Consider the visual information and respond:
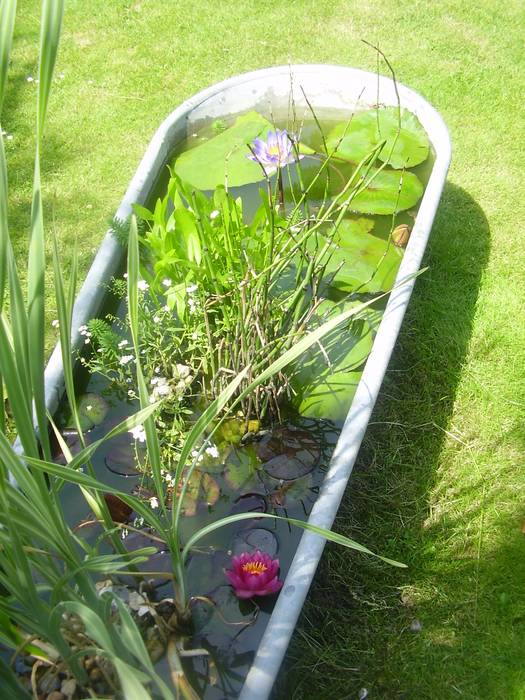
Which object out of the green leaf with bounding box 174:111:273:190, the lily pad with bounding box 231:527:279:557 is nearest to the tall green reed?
the lily pad with bounding box 231:527:279:557

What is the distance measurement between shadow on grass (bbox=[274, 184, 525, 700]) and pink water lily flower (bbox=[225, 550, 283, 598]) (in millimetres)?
201

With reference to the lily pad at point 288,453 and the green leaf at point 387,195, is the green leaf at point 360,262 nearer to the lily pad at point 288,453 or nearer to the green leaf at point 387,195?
the green leaf at point 387,195

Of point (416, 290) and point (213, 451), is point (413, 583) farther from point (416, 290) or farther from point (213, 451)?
point (416, 290)

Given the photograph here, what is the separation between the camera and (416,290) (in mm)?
2160

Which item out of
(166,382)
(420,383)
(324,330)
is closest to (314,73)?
(420,383)

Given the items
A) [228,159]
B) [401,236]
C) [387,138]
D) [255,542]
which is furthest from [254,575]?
[387,138]

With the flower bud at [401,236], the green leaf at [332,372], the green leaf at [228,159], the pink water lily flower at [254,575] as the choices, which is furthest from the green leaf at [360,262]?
the pink water lily flower at [254,575]

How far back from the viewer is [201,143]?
7.49ft

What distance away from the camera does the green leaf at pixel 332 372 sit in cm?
162

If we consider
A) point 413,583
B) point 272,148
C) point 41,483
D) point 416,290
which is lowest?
point 413,583

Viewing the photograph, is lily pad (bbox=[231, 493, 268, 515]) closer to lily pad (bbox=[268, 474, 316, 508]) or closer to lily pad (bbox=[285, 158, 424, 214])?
lily pad (bbox=[268, 474, 316, 508])

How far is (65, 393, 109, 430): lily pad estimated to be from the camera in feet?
5.32

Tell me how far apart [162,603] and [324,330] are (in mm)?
598

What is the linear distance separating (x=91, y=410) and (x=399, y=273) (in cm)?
79
